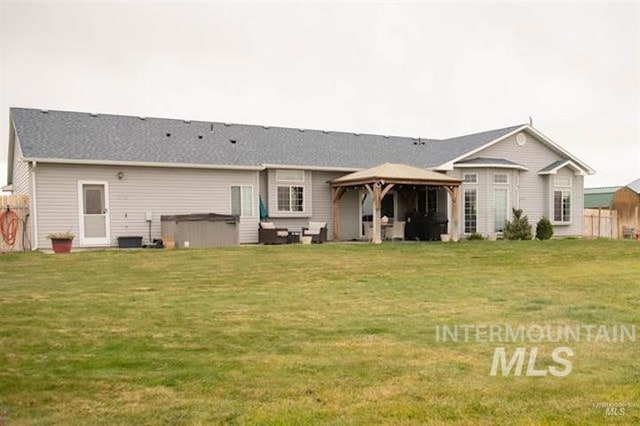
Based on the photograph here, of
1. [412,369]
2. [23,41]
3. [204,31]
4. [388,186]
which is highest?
[204,31]

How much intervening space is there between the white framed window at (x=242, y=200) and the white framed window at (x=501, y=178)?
9.86 metres

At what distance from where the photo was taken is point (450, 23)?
17.7 meters

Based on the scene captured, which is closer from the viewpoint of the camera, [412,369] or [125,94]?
[412,369]

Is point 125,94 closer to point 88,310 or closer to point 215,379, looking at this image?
point 88,310

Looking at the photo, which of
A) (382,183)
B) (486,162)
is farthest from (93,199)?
(486,162)

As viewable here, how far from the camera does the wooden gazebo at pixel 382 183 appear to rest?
19016mm

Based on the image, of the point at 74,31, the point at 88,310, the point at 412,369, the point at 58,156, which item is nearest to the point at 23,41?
the point at 74,31

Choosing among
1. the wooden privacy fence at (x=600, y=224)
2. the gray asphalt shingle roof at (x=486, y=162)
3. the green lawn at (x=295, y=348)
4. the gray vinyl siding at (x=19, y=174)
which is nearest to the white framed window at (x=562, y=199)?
the wooden privacy fence at (x=600, y=224)

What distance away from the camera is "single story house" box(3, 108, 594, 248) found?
17.2 m

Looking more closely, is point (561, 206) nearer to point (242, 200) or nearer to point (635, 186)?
point (242, 200)

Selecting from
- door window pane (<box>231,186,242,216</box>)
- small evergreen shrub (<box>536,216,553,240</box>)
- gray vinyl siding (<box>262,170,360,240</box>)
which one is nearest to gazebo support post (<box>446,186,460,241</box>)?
gray vinyl siding (<box>262,170,360,240</box>)

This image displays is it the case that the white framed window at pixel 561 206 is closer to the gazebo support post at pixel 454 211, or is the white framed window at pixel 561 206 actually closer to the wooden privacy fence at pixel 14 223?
the gazebo support post at pixel 454 211

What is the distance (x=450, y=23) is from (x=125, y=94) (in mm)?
13756

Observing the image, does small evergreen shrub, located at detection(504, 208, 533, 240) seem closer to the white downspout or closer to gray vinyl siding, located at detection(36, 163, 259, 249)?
gray vinyl siding, located at detection(36, 163, 259, 249)
